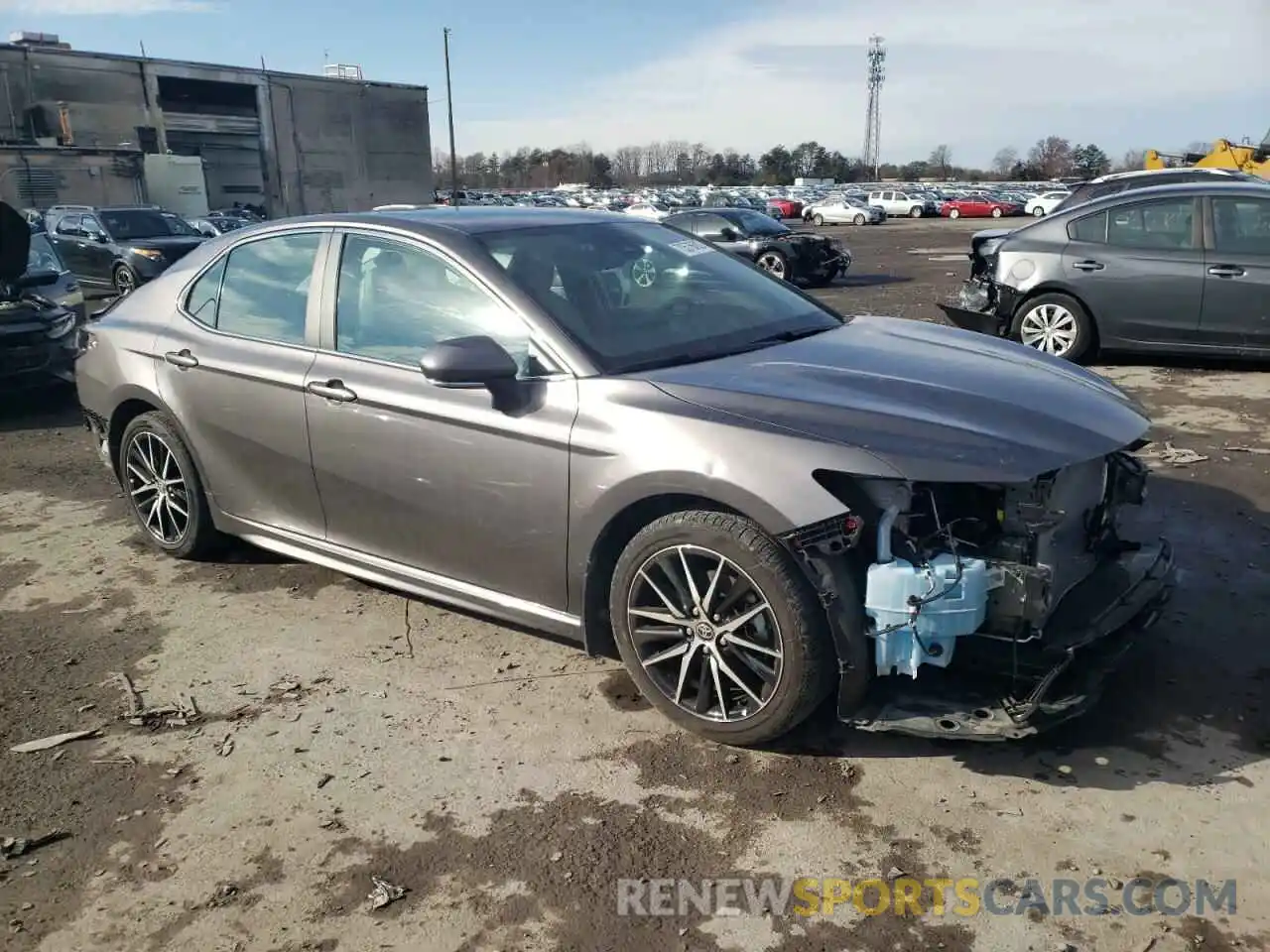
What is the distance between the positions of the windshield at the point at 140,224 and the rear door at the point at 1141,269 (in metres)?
15.8

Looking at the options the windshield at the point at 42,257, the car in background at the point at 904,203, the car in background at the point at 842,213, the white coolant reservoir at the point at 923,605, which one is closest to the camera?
the white coolant reservoir at the point at 923,605

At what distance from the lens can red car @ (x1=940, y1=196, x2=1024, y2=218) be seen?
5222 centimetres

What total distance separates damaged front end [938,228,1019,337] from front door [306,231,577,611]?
614cm

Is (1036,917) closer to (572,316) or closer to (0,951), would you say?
(572,316)

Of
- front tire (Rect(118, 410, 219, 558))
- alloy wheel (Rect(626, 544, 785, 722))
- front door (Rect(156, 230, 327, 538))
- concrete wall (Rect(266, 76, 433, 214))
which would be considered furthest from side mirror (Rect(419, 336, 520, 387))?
concrete wall (Rect(266, 76, 433, 214))

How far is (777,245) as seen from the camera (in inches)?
724

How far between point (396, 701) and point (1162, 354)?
7267 millimetres

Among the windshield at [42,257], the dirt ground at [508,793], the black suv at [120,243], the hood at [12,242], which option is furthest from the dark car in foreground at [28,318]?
the black suv at [120,243]

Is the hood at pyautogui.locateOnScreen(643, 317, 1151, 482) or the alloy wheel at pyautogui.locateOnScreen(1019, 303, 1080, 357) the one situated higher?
the hood at pyautogui.locateOnScreen(643, 317, 1151, 482)

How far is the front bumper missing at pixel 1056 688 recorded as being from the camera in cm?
288

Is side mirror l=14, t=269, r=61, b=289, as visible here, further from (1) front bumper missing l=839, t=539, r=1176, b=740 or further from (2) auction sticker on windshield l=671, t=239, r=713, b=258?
(1) front bumper missing l=839, t=539, r=1176, b=740

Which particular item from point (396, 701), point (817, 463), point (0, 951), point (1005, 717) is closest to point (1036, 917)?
point (1005, 717)

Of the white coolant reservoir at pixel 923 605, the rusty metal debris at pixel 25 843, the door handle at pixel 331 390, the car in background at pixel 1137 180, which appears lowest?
the rusty metal debris at pixel 25 843

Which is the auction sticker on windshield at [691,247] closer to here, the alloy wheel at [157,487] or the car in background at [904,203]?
the alloy wheel at [157,487]
